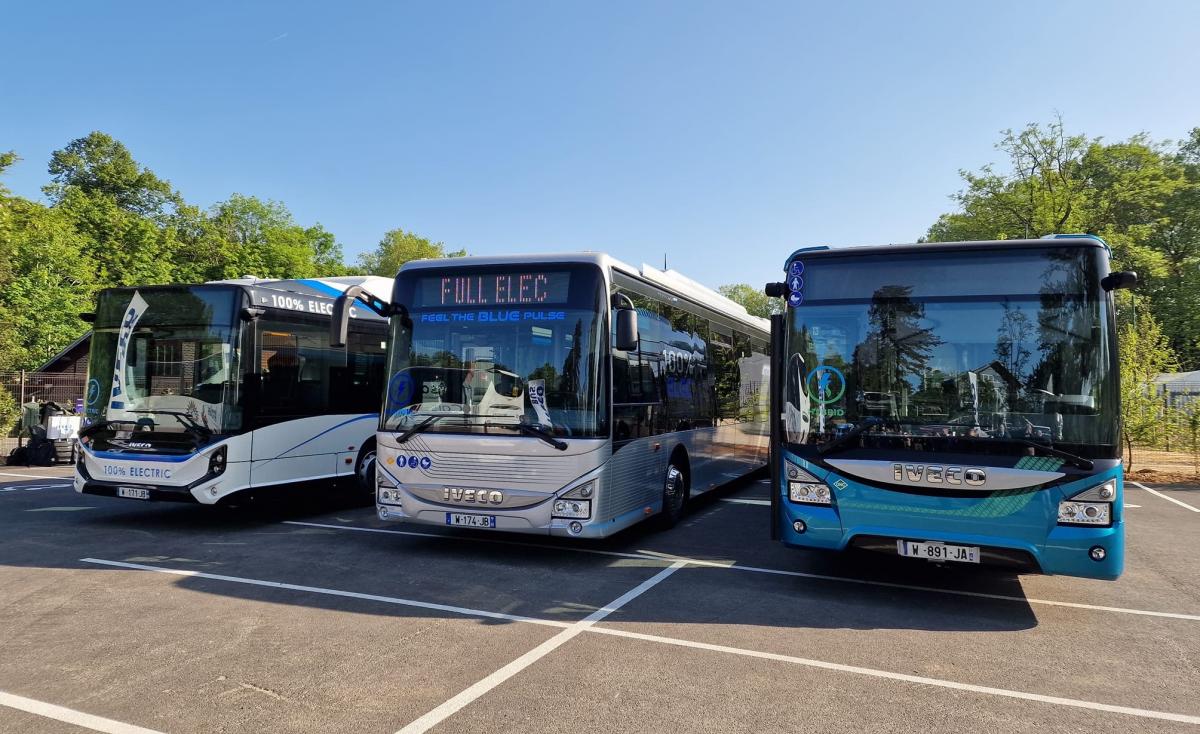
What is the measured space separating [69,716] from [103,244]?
4665cm

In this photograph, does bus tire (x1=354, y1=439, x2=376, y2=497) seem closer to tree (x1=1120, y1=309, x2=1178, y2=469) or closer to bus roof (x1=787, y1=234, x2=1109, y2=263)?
bus roof (x1=787, y1=234, x2=1109, y2=263)

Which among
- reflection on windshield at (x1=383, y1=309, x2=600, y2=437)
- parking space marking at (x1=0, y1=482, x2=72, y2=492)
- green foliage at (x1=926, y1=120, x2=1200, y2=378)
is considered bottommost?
parking space marking at (x1=0, y1=482, x2=72, y2=492)

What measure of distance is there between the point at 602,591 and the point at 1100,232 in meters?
27.4

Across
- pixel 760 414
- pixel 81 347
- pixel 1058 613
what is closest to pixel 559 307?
pixel 1058 613

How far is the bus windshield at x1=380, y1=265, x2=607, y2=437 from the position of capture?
23.7 feet

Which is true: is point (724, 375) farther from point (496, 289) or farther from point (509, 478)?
point (509, 478)

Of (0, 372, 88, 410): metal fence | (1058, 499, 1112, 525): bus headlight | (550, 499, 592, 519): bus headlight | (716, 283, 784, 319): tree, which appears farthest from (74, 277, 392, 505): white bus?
(716, 283, 784, 319): tree

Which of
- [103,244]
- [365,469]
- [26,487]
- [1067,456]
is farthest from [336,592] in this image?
[103,244]

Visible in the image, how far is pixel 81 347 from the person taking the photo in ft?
97.3

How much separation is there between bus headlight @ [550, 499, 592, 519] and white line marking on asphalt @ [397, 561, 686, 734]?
2.75ft

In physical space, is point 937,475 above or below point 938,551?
above

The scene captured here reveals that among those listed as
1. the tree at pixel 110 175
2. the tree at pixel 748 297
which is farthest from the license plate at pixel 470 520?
the tree at pixel 748 297

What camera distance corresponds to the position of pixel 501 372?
291 inches

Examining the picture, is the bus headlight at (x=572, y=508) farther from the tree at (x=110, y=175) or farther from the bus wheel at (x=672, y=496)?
the tree at (x=110, y=175)
